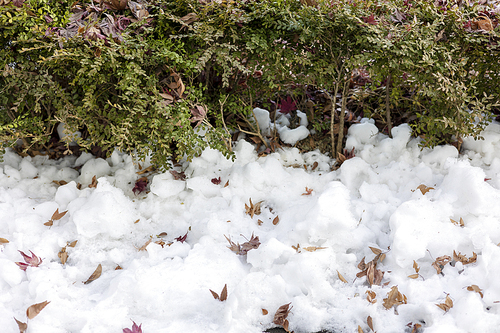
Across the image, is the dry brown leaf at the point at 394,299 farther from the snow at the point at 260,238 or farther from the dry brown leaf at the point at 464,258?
the dry brown leaf at the point at 464,258

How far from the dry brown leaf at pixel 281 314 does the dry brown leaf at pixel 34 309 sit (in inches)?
39.8

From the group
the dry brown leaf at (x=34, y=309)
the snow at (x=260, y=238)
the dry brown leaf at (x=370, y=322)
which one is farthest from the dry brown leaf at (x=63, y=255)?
the dry brown leaf at (x=370, y=322)

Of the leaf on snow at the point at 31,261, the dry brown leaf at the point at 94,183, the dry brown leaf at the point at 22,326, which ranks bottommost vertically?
the dry brown leaf at the point at 94,183

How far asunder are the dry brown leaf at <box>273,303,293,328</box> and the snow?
3cm

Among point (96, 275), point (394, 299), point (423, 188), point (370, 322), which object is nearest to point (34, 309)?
point (96, 275)

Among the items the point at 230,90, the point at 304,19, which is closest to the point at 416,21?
the point at 304,19

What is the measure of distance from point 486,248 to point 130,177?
220 cm

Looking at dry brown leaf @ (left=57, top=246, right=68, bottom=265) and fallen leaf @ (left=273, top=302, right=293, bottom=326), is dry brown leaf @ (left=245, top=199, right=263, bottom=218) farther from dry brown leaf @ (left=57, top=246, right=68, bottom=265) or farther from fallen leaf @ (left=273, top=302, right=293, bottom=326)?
dry brown leaf @ (left=57, top=246, right=68, bottom=265)

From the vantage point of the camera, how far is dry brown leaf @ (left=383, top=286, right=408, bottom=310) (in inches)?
61.3

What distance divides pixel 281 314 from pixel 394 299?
1.67ft

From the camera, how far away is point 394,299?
1.57 m

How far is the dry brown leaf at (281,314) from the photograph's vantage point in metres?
1.54

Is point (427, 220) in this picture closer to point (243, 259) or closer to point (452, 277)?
point (452, 277)

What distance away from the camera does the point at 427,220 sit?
1881mm
